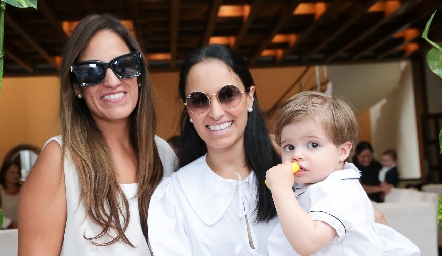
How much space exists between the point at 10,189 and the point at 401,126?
1095 cm

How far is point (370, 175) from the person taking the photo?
29.9 ft

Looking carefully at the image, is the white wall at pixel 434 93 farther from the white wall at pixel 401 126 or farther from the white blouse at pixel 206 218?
the white blouse at pixel 206 218

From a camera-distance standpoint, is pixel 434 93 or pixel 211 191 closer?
pixel 211 191

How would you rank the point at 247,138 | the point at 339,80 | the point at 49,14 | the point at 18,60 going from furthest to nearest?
the point at 339,80, the point at 18,60, the point at 49,14, the point at 247,138

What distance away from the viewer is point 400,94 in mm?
15602

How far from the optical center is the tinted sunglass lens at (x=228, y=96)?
220 cm

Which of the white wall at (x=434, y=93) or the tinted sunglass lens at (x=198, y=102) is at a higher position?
the white wall at (x=434, y=93)

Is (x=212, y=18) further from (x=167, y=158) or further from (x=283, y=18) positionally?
(x=167, y=158)

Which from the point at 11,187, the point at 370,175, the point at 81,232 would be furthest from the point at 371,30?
the point at 81,232

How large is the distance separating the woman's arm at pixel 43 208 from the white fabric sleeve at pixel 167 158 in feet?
1.51

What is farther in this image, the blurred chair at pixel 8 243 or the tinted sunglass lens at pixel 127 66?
the blurred chair at pixel 8 243

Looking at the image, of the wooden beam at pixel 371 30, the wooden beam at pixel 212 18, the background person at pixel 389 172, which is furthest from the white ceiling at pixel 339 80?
the background person at pixel 389 172

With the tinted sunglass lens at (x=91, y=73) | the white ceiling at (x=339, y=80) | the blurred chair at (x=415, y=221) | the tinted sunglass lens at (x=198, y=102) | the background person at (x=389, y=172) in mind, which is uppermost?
the white ceiling at (x=339, y=80)

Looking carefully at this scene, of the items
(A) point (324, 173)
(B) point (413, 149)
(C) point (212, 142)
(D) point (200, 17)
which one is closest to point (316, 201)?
(A) point (324, 173)
